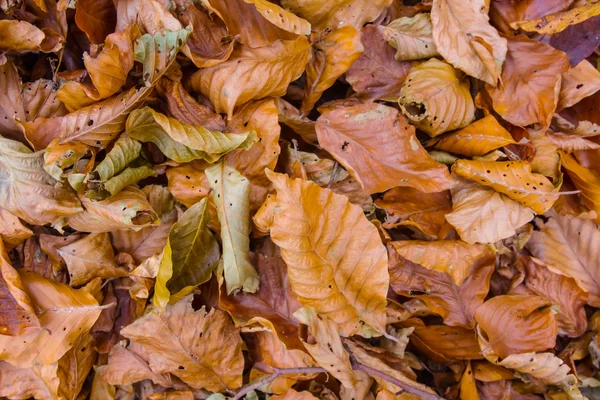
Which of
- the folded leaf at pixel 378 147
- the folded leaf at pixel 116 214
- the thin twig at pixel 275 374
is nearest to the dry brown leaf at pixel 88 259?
the folded leaf at pixel 116 214

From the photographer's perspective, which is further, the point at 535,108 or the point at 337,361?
the point at 535,108

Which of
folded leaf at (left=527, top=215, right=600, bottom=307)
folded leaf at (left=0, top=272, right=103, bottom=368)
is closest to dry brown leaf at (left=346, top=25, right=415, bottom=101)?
folded leaf at (left=527, top=215, right=600, bottom=307)

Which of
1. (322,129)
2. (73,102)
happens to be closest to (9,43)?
(73,102)

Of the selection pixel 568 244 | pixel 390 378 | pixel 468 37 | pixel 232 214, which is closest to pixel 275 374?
pixel 390 378

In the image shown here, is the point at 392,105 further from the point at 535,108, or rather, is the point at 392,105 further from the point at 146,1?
the point at 146,1

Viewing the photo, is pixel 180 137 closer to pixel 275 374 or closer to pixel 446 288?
pixel 275 374

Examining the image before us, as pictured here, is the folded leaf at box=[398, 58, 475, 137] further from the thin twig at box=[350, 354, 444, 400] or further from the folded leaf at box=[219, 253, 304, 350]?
the thin twig at box=[350, 354, 444, 400]
